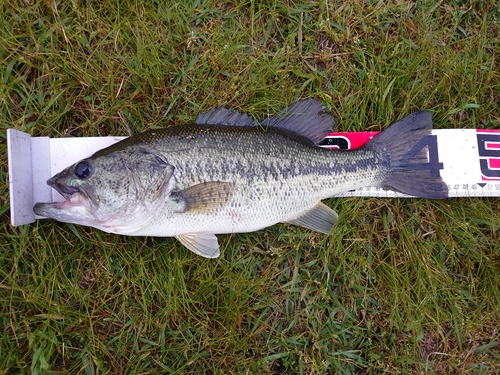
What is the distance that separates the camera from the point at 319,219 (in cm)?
306

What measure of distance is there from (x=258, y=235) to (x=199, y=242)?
21.6 inches

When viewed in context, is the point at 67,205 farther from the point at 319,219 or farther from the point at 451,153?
the point at 451,153

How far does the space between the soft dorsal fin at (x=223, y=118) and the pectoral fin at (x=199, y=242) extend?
2.85 ft

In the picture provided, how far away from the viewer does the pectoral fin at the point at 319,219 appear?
305 centimetres

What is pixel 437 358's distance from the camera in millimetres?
3184

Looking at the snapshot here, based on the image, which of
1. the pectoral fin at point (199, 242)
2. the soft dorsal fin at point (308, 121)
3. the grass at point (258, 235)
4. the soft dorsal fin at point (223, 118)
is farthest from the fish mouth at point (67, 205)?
the soft dorsal fin at point (308, 121)

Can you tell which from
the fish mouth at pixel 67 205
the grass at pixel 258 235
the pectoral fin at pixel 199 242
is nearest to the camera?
the fish mouth at pixel 67 205

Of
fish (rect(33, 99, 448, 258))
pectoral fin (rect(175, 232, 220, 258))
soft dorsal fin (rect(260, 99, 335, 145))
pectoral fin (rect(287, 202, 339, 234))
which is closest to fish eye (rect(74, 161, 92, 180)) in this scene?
fish (rect(33, 99, 448, 258))

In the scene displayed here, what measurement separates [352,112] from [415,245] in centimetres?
128

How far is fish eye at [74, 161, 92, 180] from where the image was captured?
2598 mm

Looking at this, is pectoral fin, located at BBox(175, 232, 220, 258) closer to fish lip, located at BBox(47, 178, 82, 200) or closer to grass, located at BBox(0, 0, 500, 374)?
grass, located at BBox(0, 0, 500, 374)

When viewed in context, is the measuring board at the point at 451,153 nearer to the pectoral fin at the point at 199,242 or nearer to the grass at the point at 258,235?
the grass at the point at 258,235

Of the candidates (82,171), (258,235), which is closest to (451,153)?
(258,235)

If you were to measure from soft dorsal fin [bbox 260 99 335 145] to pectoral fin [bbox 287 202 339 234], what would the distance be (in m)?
0.57
